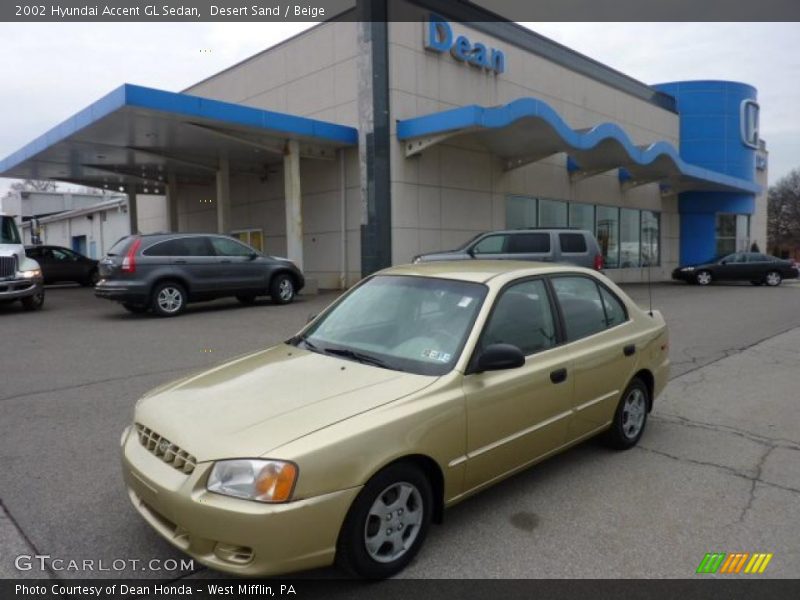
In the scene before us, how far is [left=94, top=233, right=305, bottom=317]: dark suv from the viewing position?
11.7 m

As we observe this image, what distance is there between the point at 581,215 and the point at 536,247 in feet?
35.4

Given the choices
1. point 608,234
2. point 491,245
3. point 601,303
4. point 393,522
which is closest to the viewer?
point 393,522

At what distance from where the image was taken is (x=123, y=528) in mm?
3311

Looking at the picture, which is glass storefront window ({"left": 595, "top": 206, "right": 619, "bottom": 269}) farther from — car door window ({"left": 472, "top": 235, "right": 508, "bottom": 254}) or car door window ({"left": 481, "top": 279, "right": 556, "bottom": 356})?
car door window ({"left": 481, "top": 279, "right": 556, "bottom": 356})

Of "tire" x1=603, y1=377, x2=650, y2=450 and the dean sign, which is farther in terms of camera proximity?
the dean sign

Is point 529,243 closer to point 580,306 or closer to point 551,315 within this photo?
point 580,306

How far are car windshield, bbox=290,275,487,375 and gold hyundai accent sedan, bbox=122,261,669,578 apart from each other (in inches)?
0.5

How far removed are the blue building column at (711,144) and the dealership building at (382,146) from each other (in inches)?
166

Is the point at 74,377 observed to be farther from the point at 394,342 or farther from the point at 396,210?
the point at 396,210

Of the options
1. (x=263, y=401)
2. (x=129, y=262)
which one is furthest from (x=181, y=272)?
(x=263, y=401)

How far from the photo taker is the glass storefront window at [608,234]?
2561 centimetres

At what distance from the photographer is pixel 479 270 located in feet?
13.3

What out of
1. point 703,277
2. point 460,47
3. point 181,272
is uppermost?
point 460,47

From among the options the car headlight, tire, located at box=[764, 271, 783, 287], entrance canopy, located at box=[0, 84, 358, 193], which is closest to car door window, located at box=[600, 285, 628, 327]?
the car headlight
